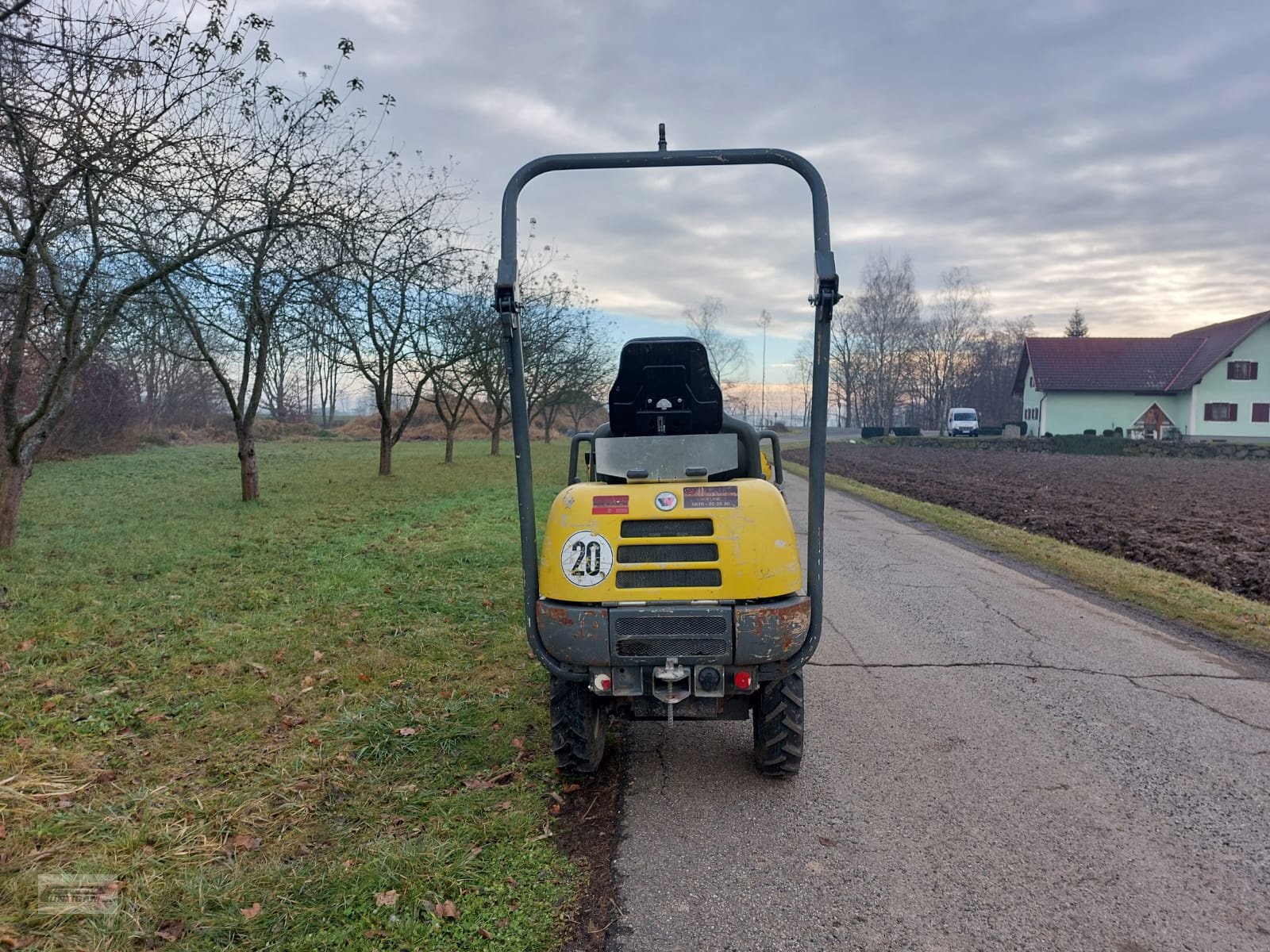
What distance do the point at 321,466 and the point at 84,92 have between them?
71.3 feet

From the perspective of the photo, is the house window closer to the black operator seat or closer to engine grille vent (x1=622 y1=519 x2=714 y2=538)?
the black operator seat

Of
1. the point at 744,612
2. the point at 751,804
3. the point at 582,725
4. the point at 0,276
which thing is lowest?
the point at 751,804

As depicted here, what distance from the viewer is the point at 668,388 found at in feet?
15.5

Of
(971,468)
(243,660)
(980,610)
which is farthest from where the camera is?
(971,468)

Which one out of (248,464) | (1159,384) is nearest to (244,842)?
(248,464)

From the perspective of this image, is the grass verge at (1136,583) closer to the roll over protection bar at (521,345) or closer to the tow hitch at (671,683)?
the roll over protection bar at (521,345)

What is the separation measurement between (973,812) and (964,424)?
61.4 meters

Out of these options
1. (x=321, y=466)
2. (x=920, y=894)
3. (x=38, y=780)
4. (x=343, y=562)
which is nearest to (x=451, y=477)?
(x=321, y=466)

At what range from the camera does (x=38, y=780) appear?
4.05m

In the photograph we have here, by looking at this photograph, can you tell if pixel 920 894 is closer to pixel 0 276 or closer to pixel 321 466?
pixel 0 276

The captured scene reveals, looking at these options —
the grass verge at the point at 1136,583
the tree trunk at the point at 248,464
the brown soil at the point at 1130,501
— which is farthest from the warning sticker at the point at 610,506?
the tree trunk at the point at 248,464

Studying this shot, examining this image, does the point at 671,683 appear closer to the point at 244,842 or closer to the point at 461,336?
the point at 244,842

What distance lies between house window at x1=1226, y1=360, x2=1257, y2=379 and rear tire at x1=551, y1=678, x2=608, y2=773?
58.5m

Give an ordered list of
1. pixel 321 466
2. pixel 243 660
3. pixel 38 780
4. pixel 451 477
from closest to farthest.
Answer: pixel 38 780
pixel 243 660
pixel 451 477
pixel 321 466
